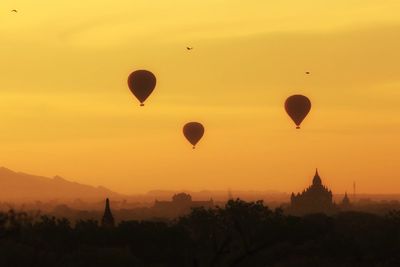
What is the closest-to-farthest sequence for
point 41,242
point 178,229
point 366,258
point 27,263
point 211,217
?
point 27,263, point 366,258, point 41,242, point 178,229, point 211,217

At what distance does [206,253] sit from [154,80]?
16.7 meters

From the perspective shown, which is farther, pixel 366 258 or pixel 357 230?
pixel 357 230

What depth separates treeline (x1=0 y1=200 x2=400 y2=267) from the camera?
68438 millimetres

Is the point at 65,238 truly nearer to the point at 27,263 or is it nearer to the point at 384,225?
the point at 27,263

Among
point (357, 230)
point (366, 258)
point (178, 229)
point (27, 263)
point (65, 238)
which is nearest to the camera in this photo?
point (27, 263)

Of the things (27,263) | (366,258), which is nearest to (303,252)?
(366,258)

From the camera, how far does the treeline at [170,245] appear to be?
6844cm

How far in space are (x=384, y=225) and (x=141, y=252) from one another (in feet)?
114

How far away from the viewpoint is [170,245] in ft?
289

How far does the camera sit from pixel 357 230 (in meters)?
108

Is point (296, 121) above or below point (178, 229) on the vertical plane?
above

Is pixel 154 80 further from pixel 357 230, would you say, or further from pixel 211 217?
pixel 211 217

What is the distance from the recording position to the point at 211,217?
13675 cm

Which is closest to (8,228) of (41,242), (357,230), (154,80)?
(41,242)
